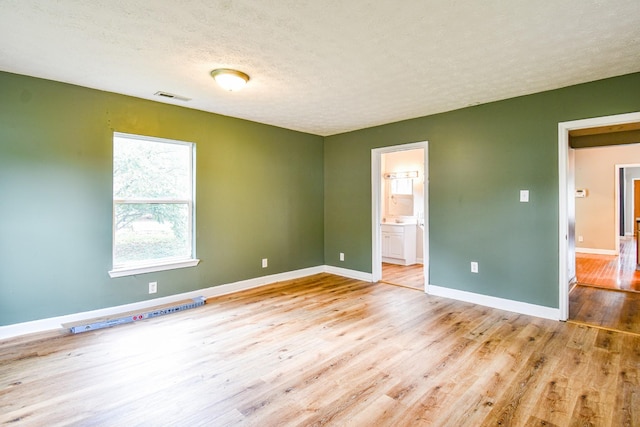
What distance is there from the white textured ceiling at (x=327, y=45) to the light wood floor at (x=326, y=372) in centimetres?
249

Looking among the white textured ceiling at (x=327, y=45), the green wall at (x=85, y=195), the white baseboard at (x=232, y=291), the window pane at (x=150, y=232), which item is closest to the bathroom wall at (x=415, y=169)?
the white baseboard at (x=232, y=291)

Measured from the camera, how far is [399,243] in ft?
21.2

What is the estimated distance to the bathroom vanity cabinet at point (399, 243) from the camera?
6.43 metres

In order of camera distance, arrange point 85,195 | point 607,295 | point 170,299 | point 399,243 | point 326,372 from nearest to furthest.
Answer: point 326,372, point 85,195, point 170,299, point 607,295, point 399,243

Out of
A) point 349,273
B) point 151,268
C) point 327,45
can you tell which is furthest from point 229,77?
point 349,273

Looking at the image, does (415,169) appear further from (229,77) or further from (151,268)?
(151,268)

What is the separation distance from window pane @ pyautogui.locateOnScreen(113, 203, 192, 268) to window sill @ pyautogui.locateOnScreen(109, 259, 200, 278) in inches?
4.4

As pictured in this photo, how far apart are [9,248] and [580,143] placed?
24.8 ft

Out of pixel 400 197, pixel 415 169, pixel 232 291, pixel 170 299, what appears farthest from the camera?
pixel 400 197

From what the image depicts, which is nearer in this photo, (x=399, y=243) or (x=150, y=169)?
(x=150, y=169)

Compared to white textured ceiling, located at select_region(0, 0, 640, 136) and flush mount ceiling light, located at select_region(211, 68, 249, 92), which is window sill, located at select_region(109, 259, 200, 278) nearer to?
white textured ceiling, located at select_region(0, 0, 640, 136)

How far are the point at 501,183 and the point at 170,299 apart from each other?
14.0 feet

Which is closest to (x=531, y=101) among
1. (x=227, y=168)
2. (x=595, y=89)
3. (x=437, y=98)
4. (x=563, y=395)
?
(x=595, y=89)

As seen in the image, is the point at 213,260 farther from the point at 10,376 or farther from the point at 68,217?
the point at 10,376
